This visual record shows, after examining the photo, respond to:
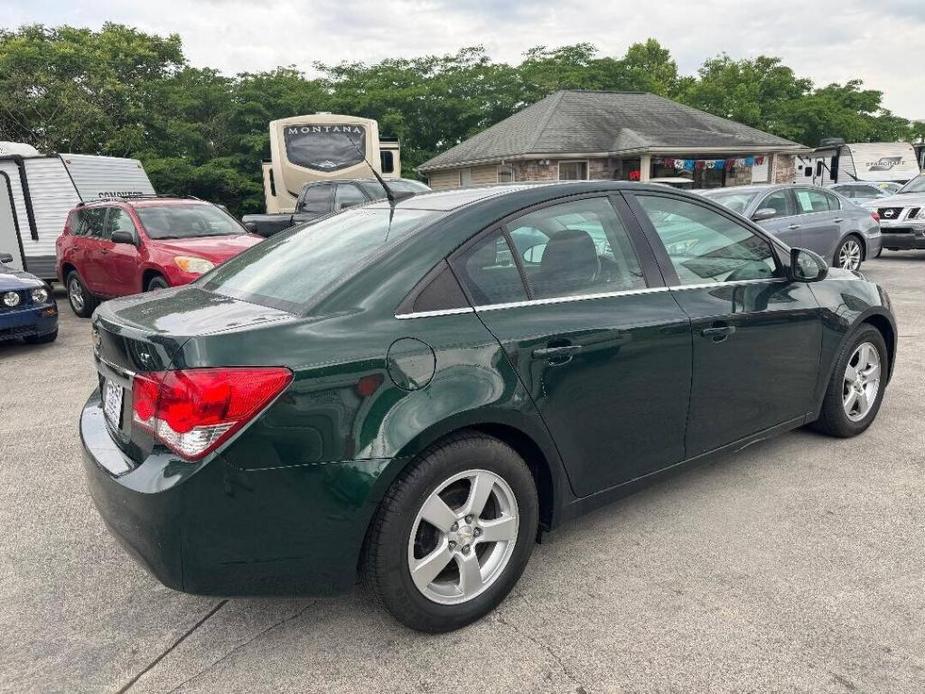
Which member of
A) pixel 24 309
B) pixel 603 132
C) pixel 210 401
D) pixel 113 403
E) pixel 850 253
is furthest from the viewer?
pixel 603 132

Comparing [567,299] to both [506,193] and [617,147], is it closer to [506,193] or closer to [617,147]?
[506,193]

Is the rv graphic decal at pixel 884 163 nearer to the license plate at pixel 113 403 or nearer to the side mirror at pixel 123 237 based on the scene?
the side mirror at pixel 123 237

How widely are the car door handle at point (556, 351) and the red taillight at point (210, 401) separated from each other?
3.05ft

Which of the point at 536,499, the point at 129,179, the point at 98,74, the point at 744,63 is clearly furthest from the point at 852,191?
the point at 744,63

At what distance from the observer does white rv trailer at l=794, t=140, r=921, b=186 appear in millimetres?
28438

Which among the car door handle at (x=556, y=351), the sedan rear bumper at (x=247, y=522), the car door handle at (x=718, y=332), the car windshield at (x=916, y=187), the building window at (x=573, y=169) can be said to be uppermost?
the building window at (x=573, y=169)

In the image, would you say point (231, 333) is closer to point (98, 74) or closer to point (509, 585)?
point (509, 585)

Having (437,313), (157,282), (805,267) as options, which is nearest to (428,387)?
(437,313)

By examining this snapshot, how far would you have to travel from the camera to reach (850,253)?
36.2ft

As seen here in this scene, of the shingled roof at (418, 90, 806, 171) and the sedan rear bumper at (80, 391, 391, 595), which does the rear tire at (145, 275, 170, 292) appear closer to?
the sedan rear bumper at (80, 391, 391, 595)

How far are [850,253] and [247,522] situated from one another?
1123cm

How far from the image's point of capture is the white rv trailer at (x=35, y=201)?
1211 cm

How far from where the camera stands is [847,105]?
4588cm

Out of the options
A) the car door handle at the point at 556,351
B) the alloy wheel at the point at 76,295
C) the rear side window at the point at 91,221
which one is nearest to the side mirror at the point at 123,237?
the rear side window at the point at 91,221
